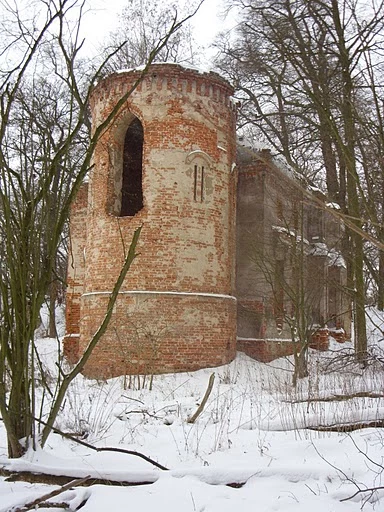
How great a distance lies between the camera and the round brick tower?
459 inches

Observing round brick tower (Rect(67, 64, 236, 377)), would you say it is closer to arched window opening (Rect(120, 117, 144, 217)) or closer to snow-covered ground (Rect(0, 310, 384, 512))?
arched window opening (Rect(120, 117, 144, 217))

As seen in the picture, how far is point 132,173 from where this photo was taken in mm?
15445

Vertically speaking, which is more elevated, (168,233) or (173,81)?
(173,81)

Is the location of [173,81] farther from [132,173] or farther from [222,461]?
[222,461]

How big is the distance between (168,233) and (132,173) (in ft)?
13.5

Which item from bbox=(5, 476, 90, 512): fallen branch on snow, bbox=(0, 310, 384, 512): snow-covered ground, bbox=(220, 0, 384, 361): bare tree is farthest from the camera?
bbox=(220, 0, 384, 361): bare tree

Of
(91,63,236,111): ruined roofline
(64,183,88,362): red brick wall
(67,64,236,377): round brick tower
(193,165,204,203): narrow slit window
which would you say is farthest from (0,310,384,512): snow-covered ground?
(64,183,88,362): red brick wall

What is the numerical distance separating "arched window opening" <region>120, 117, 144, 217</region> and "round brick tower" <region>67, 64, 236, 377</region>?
5.69 ft

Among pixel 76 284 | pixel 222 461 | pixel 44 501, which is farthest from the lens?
pixel 76 284

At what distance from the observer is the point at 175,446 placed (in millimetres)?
5242

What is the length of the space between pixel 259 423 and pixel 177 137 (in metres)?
7.81

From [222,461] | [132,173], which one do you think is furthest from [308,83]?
[222,461]

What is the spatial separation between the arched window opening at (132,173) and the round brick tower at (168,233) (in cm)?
173

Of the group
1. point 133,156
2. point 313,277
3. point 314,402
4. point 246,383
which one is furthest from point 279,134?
point 314,402
